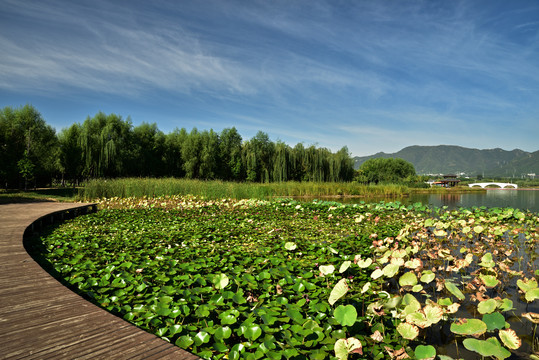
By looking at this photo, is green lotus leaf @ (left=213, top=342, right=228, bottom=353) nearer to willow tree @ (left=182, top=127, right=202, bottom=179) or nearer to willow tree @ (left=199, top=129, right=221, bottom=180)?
willow tree @ (left=199, top=129, right=221, bottom=180)

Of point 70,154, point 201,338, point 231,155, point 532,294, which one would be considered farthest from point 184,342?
point 231,155

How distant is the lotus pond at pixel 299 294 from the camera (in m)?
1.61

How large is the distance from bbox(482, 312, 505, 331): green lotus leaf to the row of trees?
21116mm

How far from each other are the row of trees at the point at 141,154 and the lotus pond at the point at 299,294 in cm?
1854

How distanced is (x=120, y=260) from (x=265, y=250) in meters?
1.64

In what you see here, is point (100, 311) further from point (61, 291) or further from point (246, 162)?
point (246, 162)

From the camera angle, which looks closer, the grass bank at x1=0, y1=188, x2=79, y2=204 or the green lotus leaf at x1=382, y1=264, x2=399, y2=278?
the green lotus leaf at x1=382, y1=264, x2=399, y2=278

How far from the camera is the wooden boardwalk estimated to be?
121cm

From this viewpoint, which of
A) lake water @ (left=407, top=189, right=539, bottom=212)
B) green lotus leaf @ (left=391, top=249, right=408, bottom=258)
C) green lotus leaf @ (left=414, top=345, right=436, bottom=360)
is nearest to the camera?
green lotus leaf @ (left=414, top=345, right=436, bottom=360)

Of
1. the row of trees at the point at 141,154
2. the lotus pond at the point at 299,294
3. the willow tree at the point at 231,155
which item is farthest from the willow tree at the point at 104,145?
the lotus pond at the point at 299,294

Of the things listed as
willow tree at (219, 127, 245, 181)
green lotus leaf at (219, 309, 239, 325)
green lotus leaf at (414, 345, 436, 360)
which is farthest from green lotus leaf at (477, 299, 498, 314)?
willow tree at (219, 127, 245, 181)

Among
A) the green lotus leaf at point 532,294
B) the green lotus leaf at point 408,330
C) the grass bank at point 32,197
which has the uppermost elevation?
the green lotus leaf at point 532,294

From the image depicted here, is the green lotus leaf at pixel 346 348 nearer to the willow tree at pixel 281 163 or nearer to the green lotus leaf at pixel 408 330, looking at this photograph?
the green lotus leaf at pixel 408 330

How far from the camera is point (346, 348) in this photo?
1.44 metres
